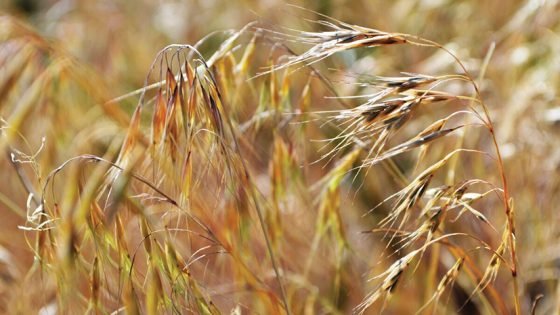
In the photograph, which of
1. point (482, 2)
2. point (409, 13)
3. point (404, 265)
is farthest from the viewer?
point (482, 2)

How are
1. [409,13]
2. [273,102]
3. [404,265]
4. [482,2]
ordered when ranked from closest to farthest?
[404,265] → [273,102] → [409,13] → [482,2]

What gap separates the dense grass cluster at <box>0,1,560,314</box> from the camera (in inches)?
27.8

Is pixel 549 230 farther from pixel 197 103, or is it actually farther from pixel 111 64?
pixel 111 64

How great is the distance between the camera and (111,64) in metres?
1.83

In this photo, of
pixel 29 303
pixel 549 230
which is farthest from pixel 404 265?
pixel 549 230

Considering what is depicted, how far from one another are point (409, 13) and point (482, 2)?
230 millimetres

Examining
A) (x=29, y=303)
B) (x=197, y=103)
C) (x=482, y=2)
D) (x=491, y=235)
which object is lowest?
(x=491, y=235)

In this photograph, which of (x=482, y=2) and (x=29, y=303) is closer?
(x=29, y=303)

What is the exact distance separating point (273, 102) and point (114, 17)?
126 cm

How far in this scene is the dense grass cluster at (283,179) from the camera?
0.71 m

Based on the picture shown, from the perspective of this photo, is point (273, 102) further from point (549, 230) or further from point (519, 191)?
point (519, 191)

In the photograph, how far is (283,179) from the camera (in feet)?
3.25

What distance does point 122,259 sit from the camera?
72 cm

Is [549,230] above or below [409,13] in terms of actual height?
below
